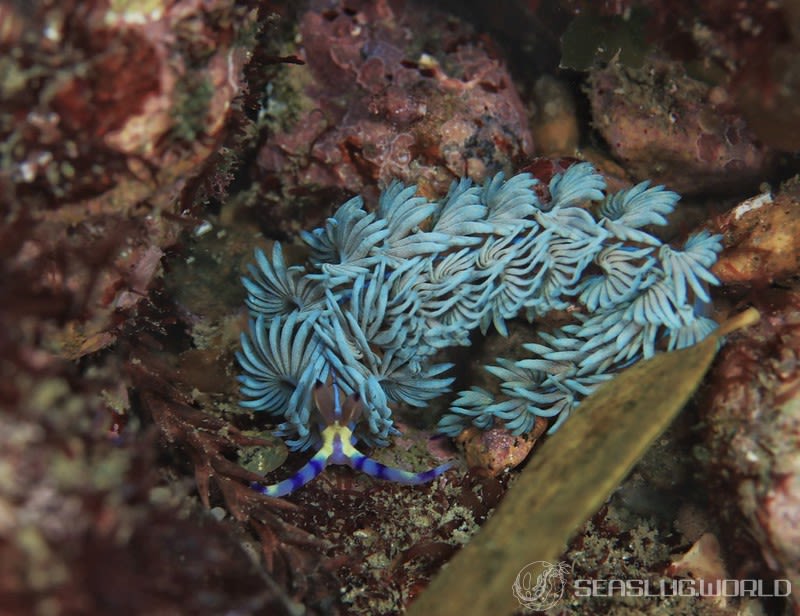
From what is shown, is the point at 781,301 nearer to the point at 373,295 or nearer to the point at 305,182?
the point at 373,295

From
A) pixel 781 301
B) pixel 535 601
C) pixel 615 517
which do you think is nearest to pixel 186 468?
pixel 535 601

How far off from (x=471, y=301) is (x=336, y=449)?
3.87 ft

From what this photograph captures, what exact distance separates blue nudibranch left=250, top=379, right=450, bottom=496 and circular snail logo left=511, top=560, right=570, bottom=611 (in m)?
0.84

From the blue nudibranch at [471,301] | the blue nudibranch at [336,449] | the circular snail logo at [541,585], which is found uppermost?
the blue nudibranch at [471,301]

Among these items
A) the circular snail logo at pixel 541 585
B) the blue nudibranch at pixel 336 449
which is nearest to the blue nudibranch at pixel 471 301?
the blue nudibranch at pixel 336 449

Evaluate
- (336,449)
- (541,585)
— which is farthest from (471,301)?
(541,585)

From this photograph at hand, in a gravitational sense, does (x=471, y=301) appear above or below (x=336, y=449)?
above

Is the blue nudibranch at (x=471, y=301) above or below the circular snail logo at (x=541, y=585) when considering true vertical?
above

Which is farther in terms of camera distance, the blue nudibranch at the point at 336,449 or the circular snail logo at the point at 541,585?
the blue nudibranch at the point at 336,449

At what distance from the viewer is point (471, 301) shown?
363cm

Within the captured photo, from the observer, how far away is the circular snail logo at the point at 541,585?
3.07 metres

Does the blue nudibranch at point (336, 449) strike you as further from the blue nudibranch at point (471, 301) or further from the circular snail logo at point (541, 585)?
the circular snail logo at point (541, 585)

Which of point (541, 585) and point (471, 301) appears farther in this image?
point (471, 301)

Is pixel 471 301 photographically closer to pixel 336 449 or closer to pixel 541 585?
pixel 336 449
